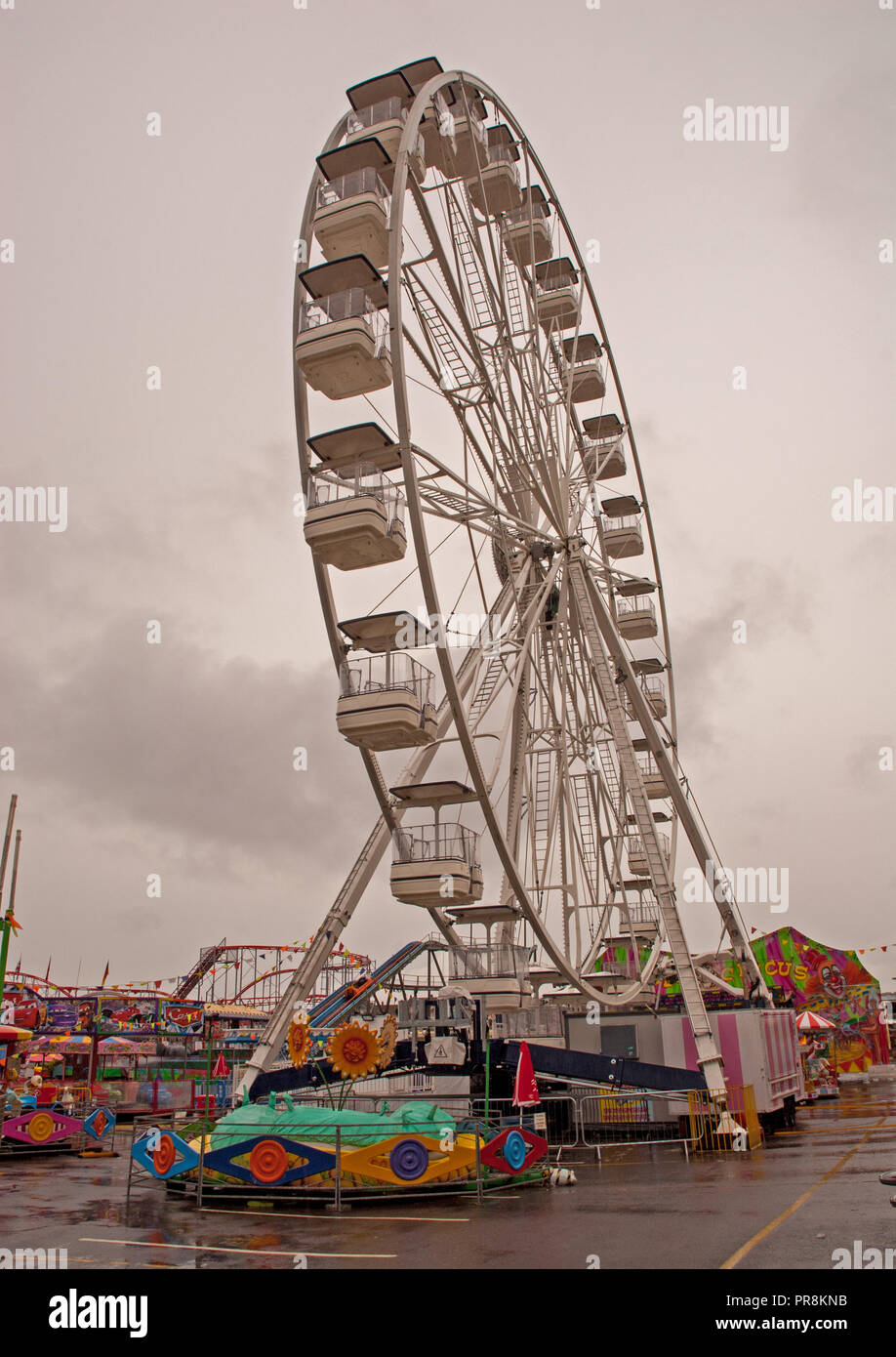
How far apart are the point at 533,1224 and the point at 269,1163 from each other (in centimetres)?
375

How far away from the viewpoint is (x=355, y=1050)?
13547 millimetres

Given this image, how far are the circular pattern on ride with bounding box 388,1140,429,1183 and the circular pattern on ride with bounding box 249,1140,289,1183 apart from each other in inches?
53.1

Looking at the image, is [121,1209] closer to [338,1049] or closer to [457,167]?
[338,1049]

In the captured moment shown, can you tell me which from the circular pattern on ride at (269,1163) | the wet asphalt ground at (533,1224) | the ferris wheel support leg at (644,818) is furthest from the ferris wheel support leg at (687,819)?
the circular pattern on ride at (269,1163)

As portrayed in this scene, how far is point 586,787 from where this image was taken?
91.9ft

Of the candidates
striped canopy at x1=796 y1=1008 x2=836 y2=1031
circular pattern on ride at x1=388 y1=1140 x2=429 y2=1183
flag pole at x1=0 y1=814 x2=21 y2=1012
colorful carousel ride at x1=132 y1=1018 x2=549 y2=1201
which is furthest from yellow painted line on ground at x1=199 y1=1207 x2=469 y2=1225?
striped canopy at x1=796 y1=1008 x2=836 y2=1031

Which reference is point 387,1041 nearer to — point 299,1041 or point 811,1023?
point 299,1041

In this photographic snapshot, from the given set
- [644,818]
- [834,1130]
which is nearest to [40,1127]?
[644,818]

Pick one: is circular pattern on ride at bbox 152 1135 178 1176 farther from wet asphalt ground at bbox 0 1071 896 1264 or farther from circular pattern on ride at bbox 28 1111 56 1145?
circular pattern on ride at bbox 28 1111 56 1145

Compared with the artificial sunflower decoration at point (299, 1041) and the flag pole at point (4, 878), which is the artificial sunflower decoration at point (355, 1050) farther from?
the flag pole at point (4, 878)

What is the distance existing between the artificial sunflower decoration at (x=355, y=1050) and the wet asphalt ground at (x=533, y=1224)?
167 cm

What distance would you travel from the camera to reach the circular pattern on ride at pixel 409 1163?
41.2 ft
